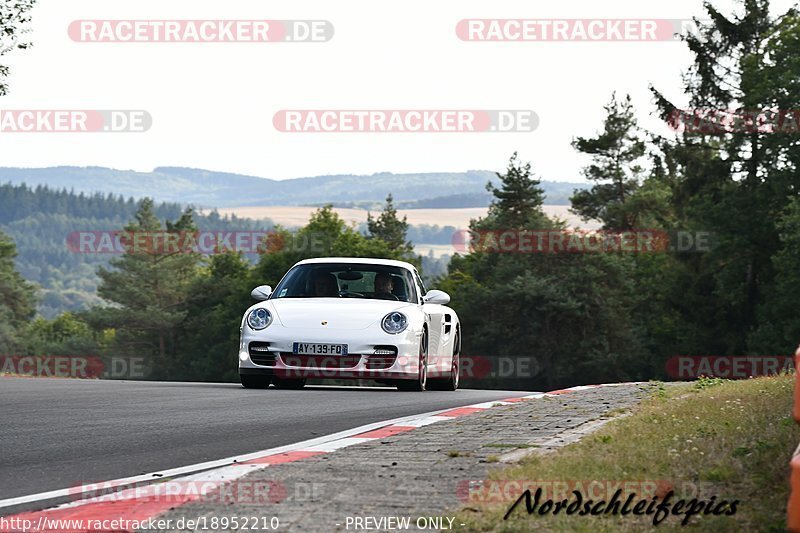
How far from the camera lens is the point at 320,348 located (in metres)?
13.8

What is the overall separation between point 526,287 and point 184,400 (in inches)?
2226

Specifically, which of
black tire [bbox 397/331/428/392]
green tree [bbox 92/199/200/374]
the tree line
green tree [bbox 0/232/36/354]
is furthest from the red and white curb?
green tree [bbox 0/232/36/354]

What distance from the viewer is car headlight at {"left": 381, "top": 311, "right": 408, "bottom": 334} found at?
45.7 feet

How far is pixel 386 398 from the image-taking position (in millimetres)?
13227

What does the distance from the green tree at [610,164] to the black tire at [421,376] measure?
6698cm

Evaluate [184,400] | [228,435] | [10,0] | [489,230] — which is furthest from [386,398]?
[489,230]

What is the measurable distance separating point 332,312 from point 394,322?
2.25 feet

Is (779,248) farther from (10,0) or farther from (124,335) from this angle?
(124,335)

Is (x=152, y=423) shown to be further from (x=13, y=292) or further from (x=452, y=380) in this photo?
(x=13, y=292)

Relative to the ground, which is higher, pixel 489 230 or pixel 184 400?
pixel 489 230

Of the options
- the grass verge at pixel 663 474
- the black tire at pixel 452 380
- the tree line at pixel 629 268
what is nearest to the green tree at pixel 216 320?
the tree line at pixel 629 268

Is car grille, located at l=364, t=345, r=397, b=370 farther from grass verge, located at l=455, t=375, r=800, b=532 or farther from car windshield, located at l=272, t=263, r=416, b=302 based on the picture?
grass verge, located at l=455, t=375, r=800, b=532

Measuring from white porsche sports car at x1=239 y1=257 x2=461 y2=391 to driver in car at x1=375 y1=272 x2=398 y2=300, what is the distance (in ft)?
0.04

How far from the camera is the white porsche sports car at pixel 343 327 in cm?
1378
